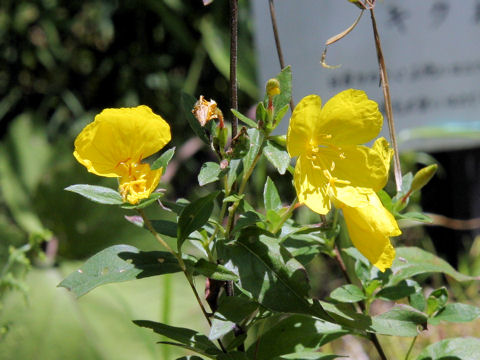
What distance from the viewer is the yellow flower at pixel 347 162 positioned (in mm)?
449

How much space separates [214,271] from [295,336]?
0.45 ft

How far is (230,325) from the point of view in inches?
17.0

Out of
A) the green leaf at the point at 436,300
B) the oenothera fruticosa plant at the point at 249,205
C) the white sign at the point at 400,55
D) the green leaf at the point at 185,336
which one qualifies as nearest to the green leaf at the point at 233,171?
the oenothera fruticosa plant at the point at 249,205

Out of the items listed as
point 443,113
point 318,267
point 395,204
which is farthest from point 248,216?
point 318,267

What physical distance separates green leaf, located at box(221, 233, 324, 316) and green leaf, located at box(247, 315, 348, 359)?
109 millimetres

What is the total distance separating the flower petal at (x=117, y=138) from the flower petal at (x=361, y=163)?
14 centimetres

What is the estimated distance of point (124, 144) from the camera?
45 cm

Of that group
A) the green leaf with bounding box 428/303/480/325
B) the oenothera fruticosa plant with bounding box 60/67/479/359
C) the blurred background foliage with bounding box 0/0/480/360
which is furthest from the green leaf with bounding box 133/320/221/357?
the blurred background foliage with bounding box 0/0/480/360

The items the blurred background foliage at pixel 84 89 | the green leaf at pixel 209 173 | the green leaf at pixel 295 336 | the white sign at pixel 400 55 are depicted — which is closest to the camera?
the green leaf at pixel 209 173

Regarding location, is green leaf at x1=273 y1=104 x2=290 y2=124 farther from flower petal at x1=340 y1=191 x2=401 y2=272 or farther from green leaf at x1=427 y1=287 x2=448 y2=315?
green leaf at x1=427 y1=287 x2=448 y2=315

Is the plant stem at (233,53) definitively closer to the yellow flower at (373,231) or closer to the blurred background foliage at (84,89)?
the yellow flower at (373,231)

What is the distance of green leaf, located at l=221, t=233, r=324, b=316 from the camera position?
0.42 meters

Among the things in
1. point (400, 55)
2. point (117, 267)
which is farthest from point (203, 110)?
point (400, 55)

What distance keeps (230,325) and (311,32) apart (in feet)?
3.33
